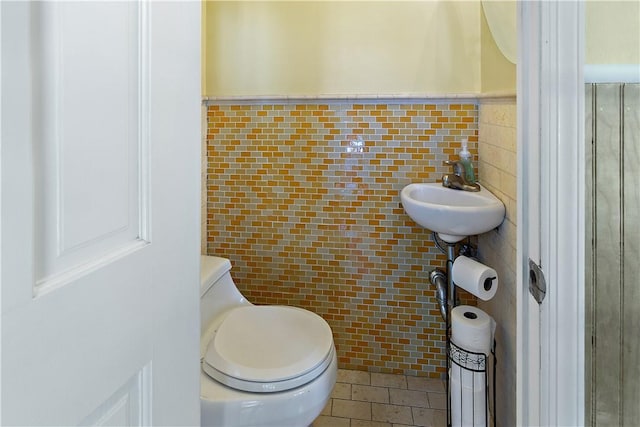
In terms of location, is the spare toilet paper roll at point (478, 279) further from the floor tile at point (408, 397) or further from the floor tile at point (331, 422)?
the floor tile at point (331, 422)

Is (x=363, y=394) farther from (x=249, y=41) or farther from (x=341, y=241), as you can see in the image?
(x=249, y=41)

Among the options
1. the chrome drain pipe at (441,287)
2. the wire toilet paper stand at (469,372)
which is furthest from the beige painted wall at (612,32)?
the chrome drain pipe at (441,287)

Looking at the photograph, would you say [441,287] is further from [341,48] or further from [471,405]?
[341,48]

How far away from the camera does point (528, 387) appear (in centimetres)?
66

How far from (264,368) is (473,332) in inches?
28.3

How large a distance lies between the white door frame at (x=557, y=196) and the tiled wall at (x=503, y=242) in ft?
2.75

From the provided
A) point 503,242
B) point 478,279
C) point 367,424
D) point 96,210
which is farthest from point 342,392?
point 96,210

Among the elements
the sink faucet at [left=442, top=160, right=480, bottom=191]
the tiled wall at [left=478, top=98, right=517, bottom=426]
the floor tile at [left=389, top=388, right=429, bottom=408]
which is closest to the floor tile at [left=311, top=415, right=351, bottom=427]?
the floor tile at [left=389, top=388, right=429, bottom=408]

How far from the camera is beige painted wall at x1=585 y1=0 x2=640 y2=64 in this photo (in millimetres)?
581

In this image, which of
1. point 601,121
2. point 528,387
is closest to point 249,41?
point 601,121

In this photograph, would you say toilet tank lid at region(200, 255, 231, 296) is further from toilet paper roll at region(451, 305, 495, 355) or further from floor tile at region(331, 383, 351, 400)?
toilet paper roll at region(451, 305, 495, 355)

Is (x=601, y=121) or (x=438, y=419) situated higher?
(x=601, y=121)

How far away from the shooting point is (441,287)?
1.82 metres

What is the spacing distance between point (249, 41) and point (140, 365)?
5.98ft
